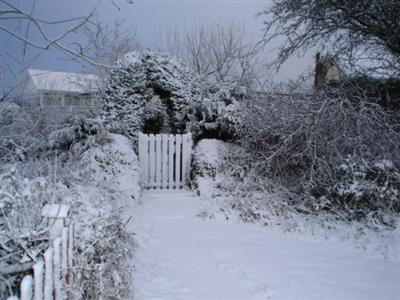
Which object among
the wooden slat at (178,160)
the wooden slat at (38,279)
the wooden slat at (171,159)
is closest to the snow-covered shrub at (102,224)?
the wooden slat at (38,279)

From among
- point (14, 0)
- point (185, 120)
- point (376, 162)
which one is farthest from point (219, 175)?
point (14, 0)

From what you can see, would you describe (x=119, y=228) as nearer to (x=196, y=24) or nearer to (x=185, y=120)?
(x=185, y=120)

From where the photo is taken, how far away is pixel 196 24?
15.4 metres

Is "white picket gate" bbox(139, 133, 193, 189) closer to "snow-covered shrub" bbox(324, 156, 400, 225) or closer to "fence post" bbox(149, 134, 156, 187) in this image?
"fence post" bbox(149, 134, 156, 187)

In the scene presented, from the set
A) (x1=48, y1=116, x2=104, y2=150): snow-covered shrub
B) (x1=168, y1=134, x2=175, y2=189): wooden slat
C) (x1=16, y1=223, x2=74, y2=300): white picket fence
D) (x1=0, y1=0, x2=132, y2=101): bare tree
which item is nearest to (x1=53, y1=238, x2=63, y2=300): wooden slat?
(x1=16, y1=223, x2=74, y2=300): white picket fence

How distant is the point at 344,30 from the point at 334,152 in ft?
9.16

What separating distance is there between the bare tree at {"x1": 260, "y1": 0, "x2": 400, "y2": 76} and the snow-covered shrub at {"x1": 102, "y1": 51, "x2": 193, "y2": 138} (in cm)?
241

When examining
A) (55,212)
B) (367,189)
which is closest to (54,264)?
(55,212)

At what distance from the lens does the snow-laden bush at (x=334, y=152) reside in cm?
460

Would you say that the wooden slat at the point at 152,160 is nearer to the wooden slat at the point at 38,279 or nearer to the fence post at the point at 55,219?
the fence post at the point at 55,219

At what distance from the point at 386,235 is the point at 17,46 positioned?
5.29 m

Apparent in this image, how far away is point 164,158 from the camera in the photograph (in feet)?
21.6

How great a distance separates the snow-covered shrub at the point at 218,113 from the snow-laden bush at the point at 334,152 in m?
1.06

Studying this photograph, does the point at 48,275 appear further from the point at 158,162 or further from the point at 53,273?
the point at 158,162
